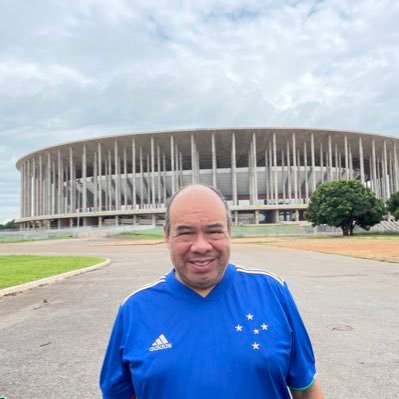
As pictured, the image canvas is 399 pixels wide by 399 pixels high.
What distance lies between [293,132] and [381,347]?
73.5 meters

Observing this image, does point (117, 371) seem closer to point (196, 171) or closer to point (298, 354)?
point (298, 354)

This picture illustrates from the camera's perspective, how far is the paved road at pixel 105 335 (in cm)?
406

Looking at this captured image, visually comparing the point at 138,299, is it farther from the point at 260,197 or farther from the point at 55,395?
the point at 260,197

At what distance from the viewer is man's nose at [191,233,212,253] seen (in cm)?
195

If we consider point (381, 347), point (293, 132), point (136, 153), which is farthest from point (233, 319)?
point (136, 153)

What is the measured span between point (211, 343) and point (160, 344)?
0.22 meters

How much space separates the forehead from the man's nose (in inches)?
3.0

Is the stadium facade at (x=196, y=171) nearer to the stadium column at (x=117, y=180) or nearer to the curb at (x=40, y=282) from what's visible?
the stadium column at (x=117, y=180)

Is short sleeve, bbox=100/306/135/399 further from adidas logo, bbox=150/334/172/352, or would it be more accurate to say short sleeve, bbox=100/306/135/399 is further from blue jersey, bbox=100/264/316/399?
adidas logo, bbox=150/334/172/352

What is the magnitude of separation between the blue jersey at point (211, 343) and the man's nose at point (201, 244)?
165 millimetres

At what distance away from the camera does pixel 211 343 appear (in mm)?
1699

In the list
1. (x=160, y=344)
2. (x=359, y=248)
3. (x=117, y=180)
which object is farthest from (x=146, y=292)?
(x=117, y=180)

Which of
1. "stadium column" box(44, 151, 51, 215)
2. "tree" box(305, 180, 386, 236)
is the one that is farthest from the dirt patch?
"stadium column" box(44, 151, 51, 215)

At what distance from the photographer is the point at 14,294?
10.7m
